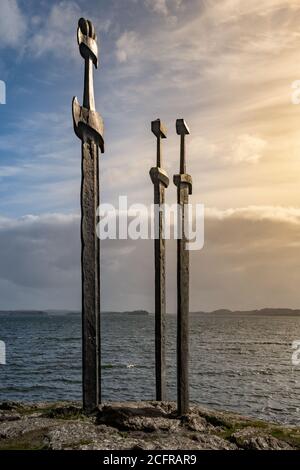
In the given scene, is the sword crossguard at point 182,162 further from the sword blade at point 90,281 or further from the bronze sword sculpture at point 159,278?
the sword blade at point 90,281

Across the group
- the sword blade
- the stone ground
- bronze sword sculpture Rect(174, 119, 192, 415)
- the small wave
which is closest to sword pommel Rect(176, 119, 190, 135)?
bronze sword sculpture Rect(174, 119, 192, 415)

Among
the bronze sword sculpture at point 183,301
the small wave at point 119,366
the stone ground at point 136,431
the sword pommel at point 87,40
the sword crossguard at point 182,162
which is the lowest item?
the small wave at point 119,366

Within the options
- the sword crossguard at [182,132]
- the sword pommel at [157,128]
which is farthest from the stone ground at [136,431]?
the sword pommel at [157,128]

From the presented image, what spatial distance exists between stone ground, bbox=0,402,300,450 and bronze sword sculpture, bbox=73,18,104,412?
0.66 metres

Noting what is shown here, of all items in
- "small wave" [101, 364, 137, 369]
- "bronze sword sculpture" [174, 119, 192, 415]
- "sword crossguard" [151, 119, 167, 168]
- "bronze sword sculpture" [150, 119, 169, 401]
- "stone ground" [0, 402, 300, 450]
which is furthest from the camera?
"small wave" [101, 364, 137, 369]

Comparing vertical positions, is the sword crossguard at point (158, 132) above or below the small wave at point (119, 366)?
above

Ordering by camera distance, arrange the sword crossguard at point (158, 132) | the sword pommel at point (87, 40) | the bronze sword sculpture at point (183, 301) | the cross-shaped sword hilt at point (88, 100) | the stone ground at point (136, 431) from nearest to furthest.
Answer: the stone ground at point (136, 431) < the cross-shaped sword hilt at point (88, 100) < the sword pommel at point (87, 40) < the bronze sword sculpture at point (183, 301) < the sword crossguard at point (158, 132)

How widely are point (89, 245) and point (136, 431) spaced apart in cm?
352

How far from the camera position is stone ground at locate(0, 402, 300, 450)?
8.37 meters

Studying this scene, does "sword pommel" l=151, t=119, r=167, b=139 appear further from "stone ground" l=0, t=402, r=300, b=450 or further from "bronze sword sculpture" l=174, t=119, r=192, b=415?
"stone ground" l=0, t=402, r=300, b=450

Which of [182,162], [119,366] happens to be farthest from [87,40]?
[119,366]

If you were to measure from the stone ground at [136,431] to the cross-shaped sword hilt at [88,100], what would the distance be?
17.2 ft

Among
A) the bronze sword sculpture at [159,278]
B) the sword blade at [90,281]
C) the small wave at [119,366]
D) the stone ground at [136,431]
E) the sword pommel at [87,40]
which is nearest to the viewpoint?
the stone ground at [136,431]

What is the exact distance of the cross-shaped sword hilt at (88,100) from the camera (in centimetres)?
973
